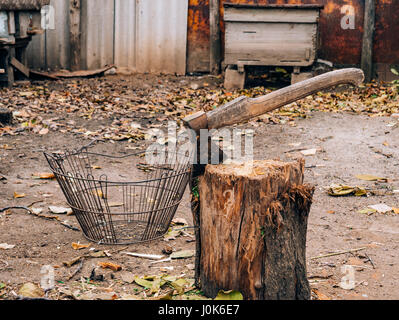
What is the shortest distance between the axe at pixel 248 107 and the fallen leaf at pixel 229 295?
25.0 inches

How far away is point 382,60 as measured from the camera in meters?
9.09

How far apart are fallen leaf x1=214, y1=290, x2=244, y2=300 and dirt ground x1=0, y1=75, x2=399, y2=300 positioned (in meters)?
0.45

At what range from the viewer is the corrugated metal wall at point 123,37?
934cm

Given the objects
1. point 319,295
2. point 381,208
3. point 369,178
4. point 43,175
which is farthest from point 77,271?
point 369,178

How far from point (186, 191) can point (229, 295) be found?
2.22m

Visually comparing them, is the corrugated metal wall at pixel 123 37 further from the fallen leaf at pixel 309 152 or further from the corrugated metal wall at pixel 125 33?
the fallen leaf at pixel 309 152

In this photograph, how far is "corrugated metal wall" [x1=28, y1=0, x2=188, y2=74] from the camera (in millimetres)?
9344

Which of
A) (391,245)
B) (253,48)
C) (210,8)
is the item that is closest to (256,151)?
(391,245)

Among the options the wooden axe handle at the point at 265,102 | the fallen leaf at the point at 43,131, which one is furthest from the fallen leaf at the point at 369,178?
the fallen leaf at the point at 43,131

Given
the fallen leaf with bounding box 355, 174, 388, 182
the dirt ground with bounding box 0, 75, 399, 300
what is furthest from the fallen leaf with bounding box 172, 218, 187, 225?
the fallen leaf with bounding box 355, 174, 388, 182

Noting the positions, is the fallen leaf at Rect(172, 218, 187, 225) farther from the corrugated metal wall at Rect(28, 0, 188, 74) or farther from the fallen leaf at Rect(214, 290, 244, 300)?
the corrugated metal wall at Rect(28, 0, 188, 74)

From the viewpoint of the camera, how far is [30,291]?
2990 mm

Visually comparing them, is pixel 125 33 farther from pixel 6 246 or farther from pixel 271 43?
pixel 6 246

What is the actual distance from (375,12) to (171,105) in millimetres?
3800
